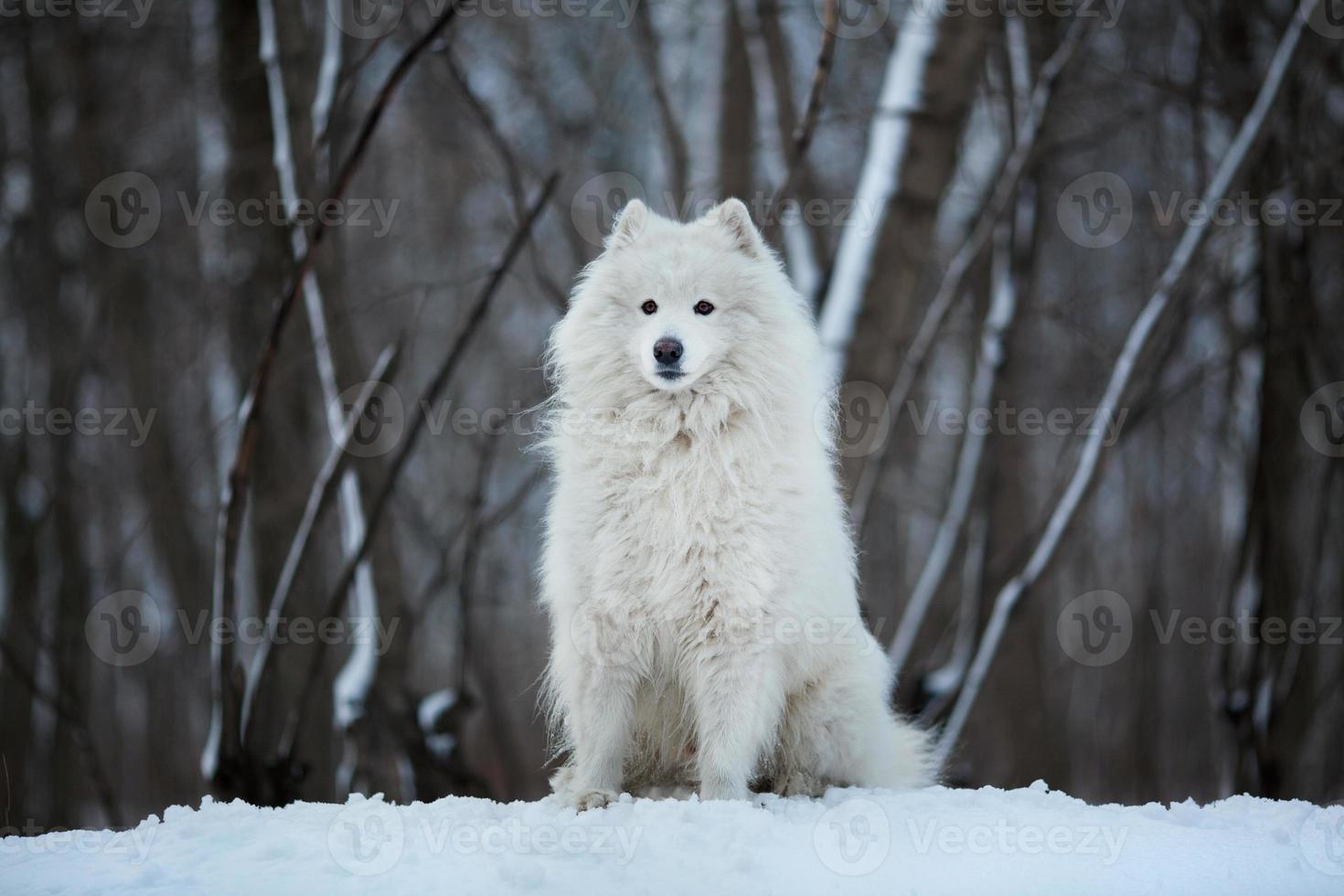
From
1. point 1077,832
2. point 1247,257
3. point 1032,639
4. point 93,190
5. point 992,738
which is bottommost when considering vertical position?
point 992,738

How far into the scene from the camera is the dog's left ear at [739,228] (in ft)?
15.2

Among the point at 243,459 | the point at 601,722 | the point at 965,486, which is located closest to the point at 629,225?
the point at 601,722

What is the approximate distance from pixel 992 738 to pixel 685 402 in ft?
33.6

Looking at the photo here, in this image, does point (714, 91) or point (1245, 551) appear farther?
point (714, 91)

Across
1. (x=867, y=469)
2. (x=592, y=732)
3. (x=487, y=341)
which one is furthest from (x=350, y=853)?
(x=487, y=341)

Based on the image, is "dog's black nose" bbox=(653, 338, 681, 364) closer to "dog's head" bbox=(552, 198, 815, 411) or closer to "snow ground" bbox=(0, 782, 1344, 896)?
"dog's head" bbox=(552, 198, 815, 411)

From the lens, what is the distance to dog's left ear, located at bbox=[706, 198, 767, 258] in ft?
15.2

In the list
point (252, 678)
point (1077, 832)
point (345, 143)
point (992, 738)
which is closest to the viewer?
point (1077, 832)

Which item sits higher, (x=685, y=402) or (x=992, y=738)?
(x=685, y=402)

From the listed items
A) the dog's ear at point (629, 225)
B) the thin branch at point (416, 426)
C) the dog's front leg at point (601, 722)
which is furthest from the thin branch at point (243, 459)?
the dog's front leg at point (601, 722)

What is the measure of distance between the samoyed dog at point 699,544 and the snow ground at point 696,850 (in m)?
0.44

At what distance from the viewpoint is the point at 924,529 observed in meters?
23.8

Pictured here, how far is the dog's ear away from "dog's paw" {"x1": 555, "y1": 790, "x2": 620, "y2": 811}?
2.24m

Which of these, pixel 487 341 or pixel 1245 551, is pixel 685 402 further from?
pixel 487 341
